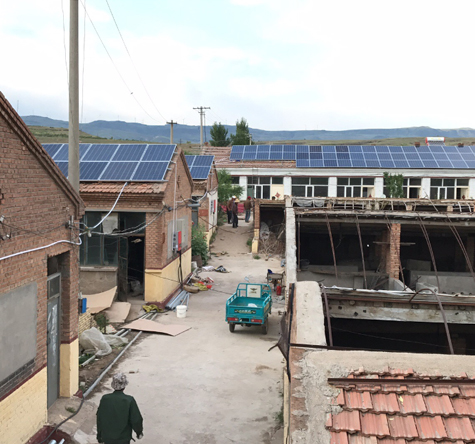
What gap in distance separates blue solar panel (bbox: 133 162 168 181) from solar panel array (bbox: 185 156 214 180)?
15444mm

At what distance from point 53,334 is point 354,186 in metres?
39.9

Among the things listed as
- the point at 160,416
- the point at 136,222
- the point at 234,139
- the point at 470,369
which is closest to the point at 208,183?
the point at 136,222

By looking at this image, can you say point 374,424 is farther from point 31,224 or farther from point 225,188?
point 225,188

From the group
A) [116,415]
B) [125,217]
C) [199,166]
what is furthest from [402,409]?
[199,166]

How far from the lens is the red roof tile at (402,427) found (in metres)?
4.69

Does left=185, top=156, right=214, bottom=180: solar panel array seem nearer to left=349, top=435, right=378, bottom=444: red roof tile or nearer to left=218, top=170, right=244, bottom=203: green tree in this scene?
left=218, top=170, right=244, bottom=203: green tree

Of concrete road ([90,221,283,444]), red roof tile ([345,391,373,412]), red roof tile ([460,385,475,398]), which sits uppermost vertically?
red roof tile ([460,385,475,398])

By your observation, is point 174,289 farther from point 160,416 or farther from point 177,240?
point 160,416

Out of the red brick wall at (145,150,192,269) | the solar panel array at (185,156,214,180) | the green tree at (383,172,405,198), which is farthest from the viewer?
Answer: the green tree at (383,172,405,198)

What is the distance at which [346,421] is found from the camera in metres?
4.90

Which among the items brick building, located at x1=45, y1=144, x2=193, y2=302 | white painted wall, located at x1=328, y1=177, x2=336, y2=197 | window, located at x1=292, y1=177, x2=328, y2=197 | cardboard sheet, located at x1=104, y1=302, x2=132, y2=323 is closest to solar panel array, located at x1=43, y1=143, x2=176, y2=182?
brick building, located at x1=45, y1=144, x2=193, y2=302

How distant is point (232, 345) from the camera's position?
616 inches

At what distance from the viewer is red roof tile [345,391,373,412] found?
5.00 m

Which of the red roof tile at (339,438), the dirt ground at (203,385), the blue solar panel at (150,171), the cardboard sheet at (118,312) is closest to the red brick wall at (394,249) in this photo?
the dirt ground at (203,385)
